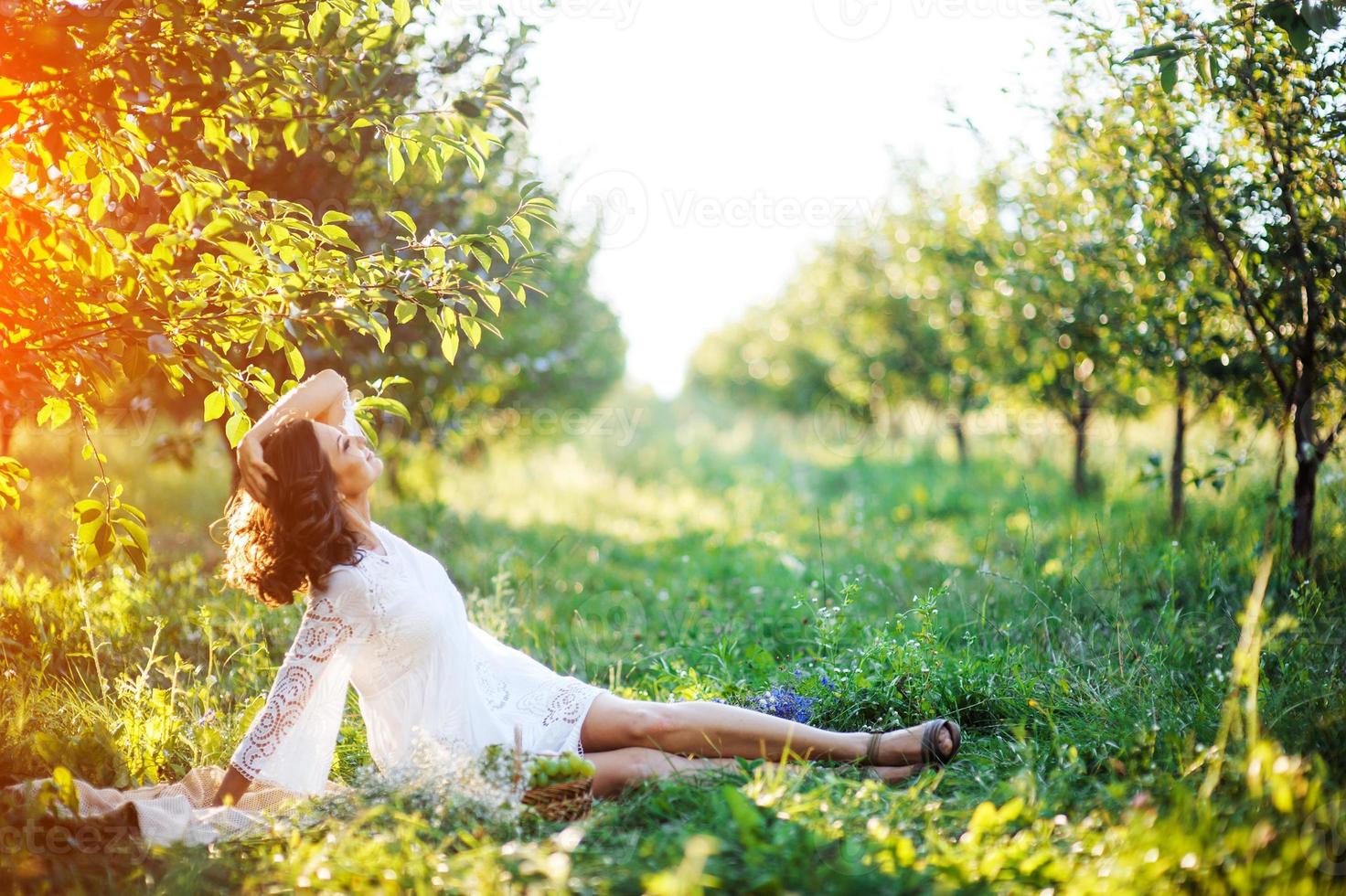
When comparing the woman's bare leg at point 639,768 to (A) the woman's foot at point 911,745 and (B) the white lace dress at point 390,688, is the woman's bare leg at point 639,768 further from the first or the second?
(B) the white lace dress at point 390,688

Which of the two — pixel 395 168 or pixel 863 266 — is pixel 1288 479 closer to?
pixel 395 168

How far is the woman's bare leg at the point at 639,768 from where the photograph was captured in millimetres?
3182

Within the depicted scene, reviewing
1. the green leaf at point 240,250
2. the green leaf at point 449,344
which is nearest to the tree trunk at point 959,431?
the green leaf at point 449,344

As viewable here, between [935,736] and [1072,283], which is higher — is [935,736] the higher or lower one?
the lower one

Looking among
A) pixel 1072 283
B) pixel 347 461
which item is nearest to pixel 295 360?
pixel 347 461

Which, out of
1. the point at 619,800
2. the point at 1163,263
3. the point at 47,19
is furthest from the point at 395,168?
the point at 1163,263

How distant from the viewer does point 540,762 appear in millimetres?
2891

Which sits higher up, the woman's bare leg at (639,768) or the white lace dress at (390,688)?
the white lace dress at (390,688)

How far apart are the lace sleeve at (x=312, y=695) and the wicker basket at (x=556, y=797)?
68cm

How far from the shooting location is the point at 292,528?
3053 millimetres

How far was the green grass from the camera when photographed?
244 cm

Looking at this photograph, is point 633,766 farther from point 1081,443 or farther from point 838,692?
point 1081,443

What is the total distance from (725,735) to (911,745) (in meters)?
0.67

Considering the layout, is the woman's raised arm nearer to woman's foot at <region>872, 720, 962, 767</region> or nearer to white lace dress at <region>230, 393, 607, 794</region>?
white lace dress at <region>230, 393, 607, 794</region>
